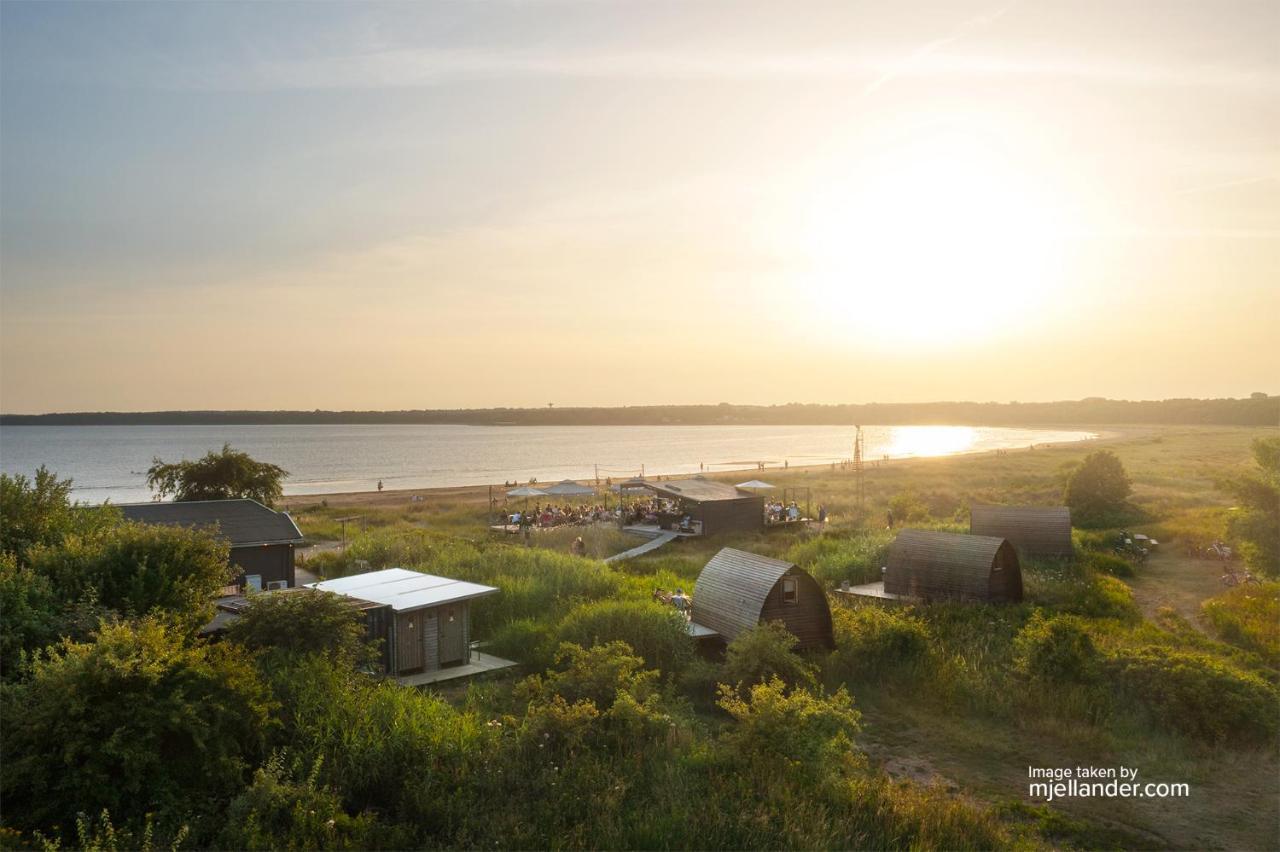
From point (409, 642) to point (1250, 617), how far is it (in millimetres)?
19527

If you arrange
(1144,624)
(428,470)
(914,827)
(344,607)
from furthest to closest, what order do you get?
(428,470) → (1144,624) → (344,607) → (914,827)

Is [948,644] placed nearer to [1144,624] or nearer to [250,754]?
[1144,624]

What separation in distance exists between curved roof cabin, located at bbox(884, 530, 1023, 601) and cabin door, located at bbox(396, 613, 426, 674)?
13.2 metres

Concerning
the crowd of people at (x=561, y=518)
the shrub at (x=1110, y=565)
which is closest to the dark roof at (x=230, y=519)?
the crowd of people at (x=561, y=518)

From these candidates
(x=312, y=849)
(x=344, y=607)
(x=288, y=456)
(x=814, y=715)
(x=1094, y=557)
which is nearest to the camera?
(x=312, y=849)

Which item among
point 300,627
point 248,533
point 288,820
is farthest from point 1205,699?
point 248,533

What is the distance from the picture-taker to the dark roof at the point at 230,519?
24.6 meters

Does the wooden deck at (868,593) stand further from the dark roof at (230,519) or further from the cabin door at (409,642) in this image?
the dark roof at (230,519)

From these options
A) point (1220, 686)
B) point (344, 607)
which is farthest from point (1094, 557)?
point (344, 607)

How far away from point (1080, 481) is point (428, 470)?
95.4 metres

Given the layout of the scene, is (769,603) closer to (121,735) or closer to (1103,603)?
(1103,603)

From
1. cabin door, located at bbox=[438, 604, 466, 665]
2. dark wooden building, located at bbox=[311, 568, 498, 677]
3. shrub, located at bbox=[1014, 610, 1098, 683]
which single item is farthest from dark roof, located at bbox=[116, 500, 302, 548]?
shrub, located at bbox=[1014, 610, 1098, 683]

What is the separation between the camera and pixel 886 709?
15336 millimetres

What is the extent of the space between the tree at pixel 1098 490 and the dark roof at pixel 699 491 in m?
16.0
